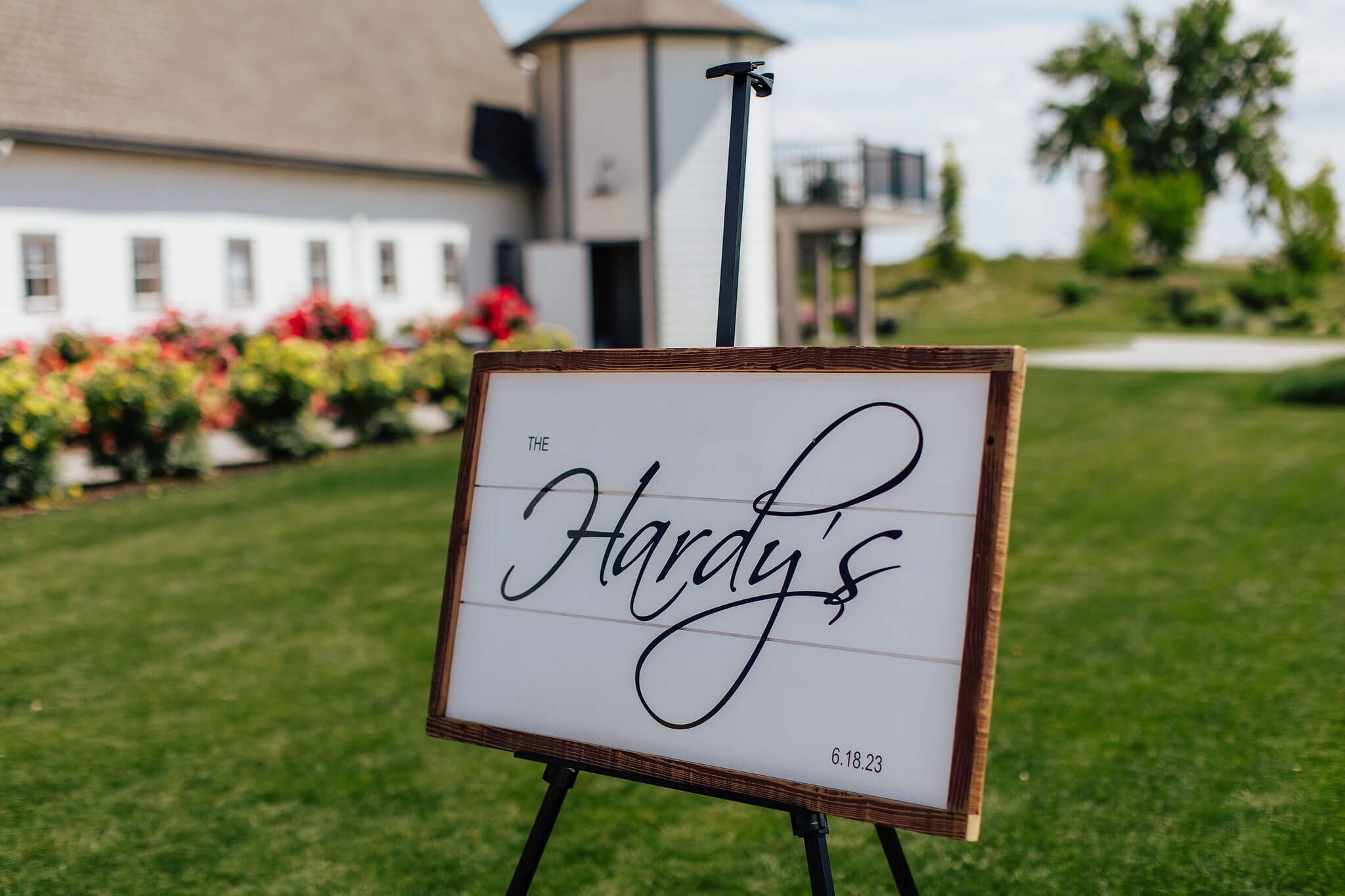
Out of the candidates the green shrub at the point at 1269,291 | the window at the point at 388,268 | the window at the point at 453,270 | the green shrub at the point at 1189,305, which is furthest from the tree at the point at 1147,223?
the window at the point at 388,268

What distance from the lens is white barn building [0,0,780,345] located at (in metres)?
15.3

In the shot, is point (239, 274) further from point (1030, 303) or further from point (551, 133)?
point (1030, 303)

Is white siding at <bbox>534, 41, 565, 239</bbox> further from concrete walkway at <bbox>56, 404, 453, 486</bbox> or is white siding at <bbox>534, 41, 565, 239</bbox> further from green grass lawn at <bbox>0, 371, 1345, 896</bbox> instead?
green grass lawn at <bbox>0, 371, 1345, 896</bbox>

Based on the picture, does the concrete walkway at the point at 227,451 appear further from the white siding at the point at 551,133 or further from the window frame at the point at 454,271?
the white siding at the point at 551,133

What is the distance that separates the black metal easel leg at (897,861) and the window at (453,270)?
19.4 metres

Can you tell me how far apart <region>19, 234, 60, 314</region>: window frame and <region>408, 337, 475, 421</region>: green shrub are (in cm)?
457

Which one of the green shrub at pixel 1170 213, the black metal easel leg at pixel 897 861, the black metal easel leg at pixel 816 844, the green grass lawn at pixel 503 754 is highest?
the green shrub at pixel 1170 213

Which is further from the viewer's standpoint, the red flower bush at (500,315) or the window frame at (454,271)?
the window frame at (454,271)

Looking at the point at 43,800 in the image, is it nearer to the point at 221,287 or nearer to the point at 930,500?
the point at 930,500

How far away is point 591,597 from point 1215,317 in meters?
34.4

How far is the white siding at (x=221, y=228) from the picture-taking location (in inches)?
583

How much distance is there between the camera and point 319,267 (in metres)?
19.1

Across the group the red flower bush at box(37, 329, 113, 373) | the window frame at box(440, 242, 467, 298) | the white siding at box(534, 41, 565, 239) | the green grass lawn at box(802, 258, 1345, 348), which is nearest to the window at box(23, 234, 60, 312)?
the red flower bush at box(37, 329, 113, 373)

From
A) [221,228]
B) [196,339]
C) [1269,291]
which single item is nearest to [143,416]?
[196,339]
